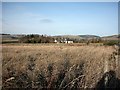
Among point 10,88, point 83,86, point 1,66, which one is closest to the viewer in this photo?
point 10,88

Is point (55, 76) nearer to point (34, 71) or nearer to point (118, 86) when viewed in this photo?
point (34, 71)

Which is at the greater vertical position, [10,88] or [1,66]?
[1,66]

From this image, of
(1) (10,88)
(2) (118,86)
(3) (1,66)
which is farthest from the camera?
(3) (1,66)

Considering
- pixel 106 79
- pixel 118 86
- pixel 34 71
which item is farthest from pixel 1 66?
pixel 118 86

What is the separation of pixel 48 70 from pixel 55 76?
508 mm

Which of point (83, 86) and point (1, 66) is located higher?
point (1, 66)

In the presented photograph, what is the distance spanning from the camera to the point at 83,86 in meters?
4.77

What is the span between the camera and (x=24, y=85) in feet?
15.3

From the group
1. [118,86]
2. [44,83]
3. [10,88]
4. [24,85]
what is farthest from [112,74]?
[10,88]

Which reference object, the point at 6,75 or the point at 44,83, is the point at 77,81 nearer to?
the point at 44,83

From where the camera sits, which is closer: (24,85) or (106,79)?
(24,85)

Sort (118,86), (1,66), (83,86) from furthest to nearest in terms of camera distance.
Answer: (1,66), (118,86), (83,86)

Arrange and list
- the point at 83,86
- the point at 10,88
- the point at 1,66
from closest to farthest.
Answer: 1. the point at 10,88
2. the point at 83,86
3. the point at 1,66

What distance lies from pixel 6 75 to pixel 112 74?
3.04 m
